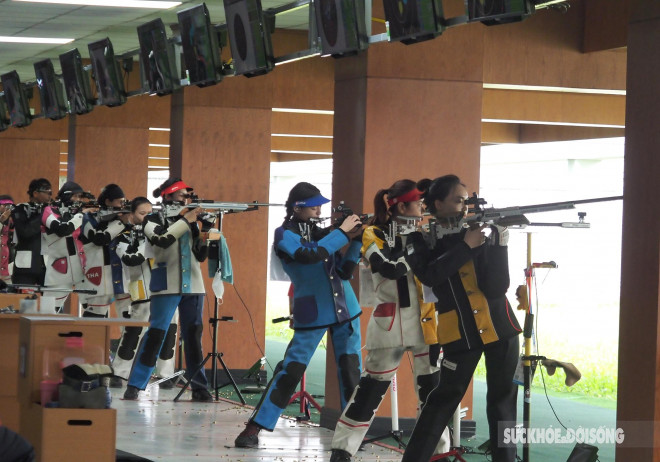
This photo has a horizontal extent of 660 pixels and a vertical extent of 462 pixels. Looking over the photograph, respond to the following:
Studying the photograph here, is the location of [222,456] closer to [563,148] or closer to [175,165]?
[175,165]

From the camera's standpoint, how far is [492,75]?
9.82 m

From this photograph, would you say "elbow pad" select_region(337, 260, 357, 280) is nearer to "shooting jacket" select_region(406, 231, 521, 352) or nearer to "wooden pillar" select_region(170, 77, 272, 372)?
"shooting jacket" select_region(406, 231, 521, 352)

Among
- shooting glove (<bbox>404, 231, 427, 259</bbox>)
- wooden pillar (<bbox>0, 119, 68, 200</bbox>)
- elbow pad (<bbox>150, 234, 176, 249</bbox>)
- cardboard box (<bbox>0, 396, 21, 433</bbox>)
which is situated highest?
wooden pillar (<bbox>0, 119, 68, 200</bbox>)

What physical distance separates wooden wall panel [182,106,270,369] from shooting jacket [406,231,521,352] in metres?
6.21

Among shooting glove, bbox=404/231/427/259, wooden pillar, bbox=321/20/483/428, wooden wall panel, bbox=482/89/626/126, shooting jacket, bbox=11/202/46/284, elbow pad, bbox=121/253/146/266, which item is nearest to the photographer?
shooting glove, bbox=404/231/427/259

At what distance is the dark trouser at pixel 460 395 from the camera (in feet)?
17.9

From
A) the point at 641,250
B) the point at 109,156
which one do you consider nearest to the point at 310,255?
the point at 641,250

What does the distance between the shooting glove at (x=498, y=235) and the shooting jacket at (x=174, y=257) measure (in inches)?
163

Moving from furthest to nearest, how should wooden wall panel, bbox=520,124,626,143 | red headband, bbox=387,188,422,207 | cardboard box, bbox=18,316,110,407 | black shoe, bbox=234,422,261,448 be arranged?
wooden wall panel, bbox=520,124,626,143 → black shoe, bbox=234,422,261,448 → red headband, bbox=387,188,422,207 → cardboard box, bbox=18,316,110,407

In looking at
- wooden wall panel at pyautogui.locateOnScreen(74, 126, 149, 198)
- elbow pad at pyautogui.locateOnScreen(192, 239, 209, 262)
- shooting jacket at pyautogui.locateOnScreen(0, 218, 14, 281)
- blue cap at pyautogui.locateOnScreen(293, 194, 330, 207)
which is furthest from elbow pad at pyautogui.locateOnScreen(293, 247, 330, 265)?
wooden wall panel at pyautogui.locateOnScreen(74, 126, 149, 198)

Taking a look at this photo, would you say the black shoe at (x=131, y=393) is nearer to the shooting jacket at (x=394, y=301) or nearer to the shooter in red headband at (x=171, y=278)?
the shooter in red headband at (x=171, y=278)

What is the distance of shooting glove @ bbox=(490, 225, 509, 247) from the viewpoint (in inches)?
215

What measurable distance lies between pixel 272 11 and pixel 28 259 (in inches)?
154

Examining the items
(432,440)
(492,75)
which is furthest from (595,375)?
(432,440)
